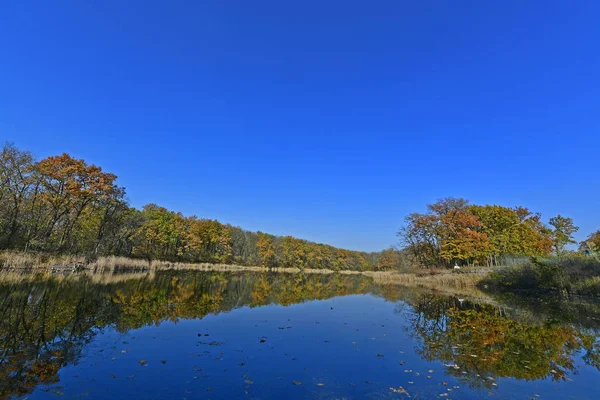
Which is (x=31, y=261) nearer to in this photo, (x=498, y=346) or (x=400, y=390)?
(x=400, y=390)

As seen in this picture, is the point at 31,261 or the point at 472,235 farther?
the point at 472,235

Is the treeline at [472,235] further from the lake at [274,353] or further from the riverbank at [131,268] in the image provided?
the lake at [274,353]

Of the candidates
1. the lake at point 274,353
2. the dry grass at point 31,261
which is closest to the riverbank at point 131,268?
the dry grass at point 31,261

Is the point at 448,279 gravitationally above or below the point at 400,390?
above

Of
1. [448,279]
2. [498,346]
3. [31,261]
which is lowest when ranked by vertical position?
[498,346]

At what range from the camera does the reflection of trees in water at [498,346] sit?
295 inches

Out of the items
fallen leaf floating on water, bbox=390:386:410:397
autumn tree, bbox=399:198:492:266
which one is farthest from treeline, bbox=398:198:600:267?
fallen leaf floating on water, bbox=390:386:410:397

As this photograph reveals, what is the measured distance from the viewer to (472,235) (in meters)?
41.3

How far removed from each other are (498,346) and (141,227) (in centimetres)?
5721

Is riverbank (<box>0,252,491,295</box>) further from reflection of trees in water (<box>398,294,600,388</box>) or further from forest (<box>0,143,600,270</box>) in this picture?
reflection of trees in water (<box>398,294,600,388</box>)

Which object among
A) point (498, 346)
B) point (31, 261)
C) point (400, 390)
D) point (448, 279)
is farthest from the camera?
point (448, 279)

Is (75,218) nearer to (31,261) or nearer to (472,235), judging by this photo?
(31,261)

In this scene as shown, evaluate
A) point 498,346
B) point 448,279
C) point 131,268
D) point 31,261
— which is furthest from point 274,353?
point 131,268

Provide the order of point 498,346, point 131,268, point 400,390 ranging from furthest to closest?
point 131,268
point 498,346
point 400,390
